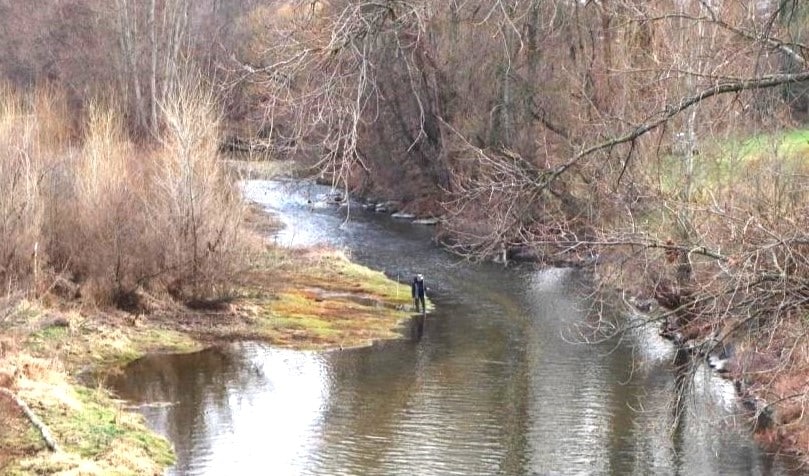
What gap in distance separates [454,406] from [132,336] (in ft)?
29.2

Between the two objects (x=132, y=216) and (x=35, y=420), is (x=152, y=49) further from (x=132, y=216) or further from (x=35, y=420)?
(x=35, y=420)

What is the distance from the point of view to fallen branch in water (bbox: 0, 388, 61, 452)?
13705 mm

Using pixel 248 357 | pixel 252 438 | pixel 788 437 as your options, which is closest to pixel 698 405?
pixel 788 437

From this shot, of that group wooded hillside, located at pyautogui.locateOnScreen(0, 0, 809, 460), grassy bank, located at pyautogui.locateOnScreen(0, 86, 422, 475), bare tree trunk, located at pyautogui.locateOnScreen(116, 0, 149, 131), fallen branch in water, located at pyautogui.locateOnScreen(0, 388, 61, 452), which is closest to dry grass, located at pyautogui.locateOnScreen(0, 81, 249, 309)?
grassy bank, located at pyautogui.locateOnScreen(0, 86, 422, 475)

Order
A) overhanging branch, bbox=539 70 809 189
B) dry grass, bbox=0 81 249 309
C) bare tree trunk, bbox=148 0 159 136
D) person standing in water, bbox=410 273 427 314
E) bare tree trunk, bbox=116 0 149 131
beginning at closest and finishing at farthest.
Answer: overhanging branch, bbox=539 70 809 189, dry grass, bbox=0 81 249 309, person standing in water, bbox=410 273 427 314, bare tree trunk, bbox=148 0 159 136, bare tree trunk, bbox=116 0 149 131

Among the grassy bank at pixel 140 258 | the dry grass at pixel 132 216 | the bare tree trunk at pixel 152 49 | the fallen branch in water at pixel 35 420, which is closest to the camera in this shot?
the fallen branch in water at pixel 35 420

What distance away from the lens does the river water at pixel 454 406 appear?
15047 mm

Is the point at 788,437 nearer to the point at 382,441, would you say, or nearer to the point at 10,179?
the point at 382,441

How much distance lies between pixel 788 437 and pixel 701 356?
10218 mm

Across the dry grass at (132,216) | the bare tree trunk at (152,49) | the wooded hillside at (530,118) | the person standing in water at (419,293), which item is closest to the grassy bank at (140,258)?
the dry grass at (132,216)

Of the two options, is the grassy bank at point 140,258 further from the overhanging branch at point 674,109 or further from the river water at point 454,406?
the overhanging branch at point 674,109

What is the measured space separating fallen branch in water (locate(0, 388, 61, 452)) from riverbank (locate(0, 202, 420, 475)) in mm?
52

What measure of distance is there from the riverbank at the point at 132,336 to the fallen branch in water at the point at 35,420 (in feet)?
0.17

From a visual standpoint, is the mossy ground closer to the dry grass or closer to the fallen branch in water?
the fallen branch in water
